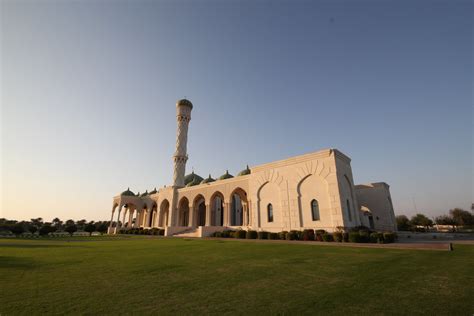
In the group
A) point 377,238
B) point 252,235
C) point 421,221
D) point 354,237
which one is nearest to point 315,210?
point 354,237

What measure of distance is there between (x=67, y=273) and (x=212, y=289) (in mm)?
4620

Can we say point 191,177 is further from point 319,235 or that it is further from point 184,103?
point 319,235

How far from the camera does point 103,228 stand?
46.2m

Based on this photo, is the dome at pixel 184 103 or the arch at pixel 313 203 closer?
the arch at pixel 313 203

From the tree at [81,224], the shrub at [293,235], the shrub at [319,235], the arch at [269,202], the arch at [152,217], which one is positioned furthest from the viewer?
the tree at [81,224]

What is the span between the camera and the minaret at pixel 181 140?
130 ft

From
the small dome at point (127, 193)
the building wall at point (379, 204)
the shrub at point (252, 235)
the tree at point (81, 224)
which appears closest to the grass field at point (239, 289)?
the shrub at point (252, 235)

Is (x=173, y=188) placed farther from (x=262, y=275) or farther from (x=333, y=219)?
(x=262, y=275)

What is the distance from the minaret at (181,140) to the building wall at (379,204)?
27003mm

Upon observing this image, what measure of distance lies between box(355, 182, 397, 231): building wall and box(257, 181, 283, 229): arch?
37.8 feet

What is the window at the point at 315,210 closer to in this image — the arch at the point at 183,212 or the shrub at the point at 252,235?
the shrub at the point at 252,235

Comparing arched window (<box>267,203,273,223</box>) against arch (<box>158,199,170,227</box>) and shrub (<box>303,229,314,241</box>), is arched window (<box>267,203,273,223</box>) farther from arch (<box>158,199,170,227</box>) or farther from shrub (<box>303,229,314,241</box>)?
arch (<box>158,199,170,227</box>)

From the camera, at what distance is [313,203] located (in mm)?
22109

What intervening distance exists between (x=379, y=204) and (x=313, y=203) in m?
11.5
